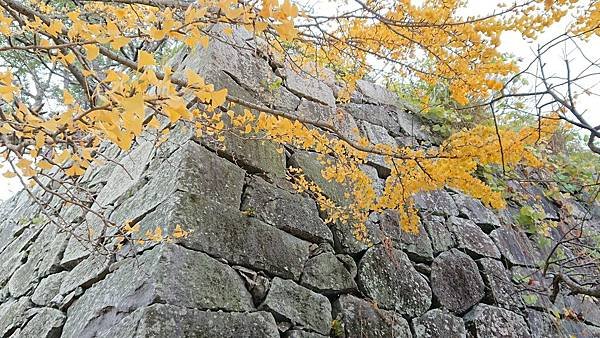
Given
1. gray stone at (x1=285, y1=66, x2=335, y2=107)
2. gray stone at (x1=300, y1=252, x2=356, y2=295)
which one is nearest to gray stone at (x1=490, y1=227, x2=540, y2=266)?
gray stone at (x1=300, y1=252, x2=356, y2=295)

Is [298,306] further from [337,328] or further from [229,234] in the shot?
[229,234]

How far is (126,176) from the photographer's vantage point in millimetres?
2430

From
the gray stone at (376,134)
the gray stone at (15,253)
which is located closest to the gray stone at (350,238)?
the gray stone at (376,134)

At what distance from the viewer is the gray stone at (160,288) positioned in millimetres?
1527

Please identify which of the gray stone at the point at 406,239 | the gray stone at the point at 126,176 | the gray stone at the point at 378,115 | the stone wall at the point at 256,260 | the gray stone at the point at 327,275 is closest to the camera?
the stone wall at the point at 256,260

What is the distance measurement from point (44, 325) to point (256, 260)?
1.01 meters

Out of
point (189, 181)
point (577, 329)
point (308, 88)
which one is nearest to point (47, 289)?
point (189, 181)

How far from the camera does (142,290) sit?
1.53m

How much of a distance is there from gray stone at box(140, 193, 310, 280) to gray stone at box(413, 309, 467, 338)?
74 centimetres

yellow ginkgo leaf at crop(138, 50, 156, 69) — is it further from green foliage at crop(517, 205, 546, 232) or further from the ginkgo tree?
green foliage at crop(517, 205, 546, 232)

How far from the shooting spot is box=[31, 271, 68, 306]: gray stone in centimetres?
207

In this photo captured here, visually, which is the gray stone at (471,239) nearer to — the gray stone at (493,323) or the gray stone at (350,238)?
the gray stone at (493,323)

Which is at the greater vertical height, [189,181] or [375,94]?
[375,94]

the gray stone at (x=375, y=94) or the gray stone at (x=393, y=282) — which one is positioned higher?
the gray stone at (x=375, y=94)
